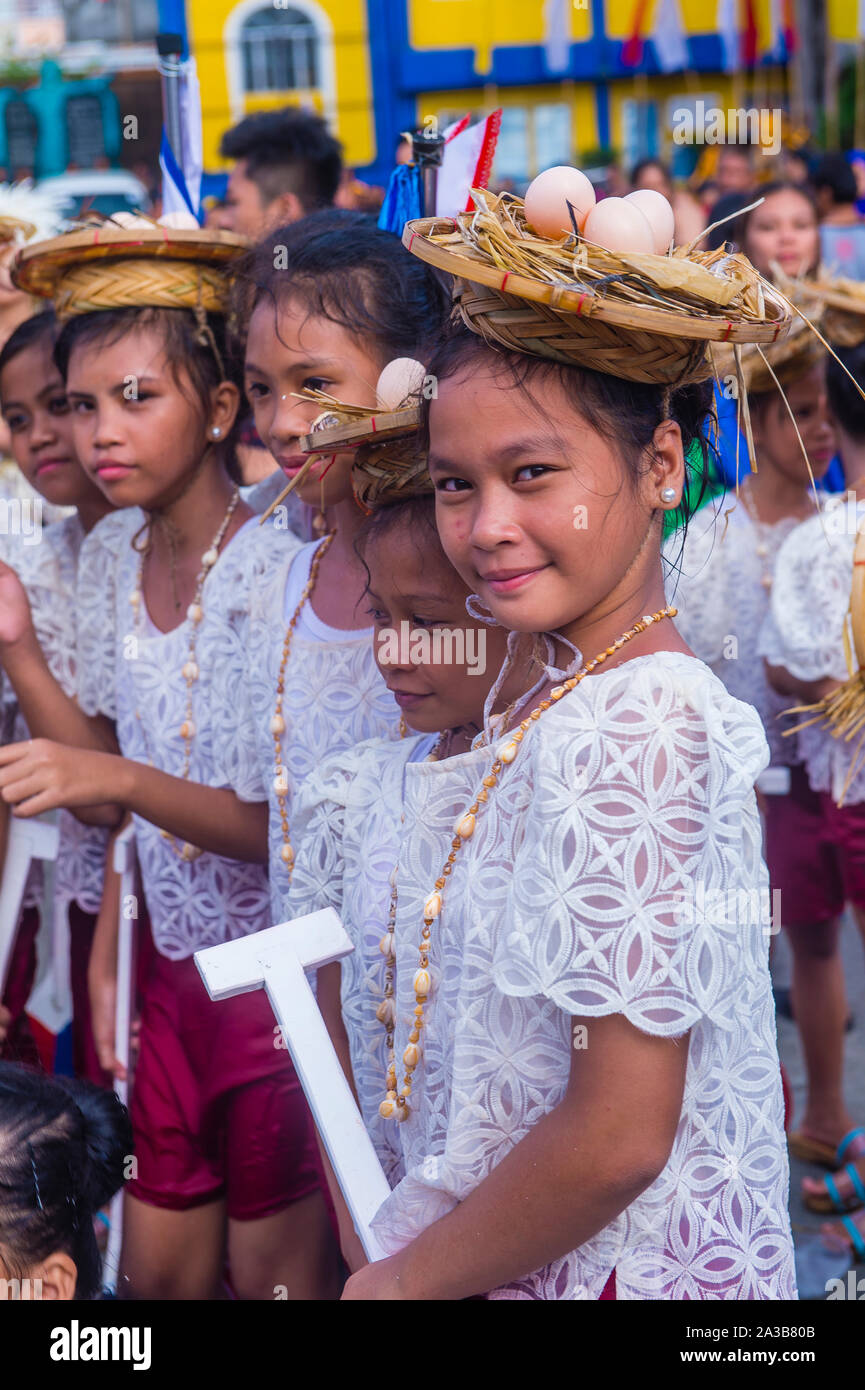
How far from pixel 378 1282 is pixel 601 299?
105 centimetres

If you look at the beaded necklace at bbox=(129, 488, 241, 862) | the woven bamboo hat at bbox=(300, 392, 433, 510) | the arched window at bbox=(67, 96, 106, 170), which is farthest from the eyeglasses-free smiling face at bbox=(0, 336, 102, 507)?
the arched window at bbox=(67, 96, 106, 170)

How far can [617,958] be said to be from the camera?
138 centimetres

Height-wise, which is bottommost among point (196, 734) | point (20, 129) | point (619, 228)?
point (196, 734)

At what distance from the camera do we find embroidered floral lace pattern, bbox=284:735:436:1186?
1.79 m

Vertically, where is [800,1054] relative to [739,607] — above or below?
below

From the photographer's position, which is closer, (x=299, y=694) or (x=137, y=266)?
(x=299, y=694)

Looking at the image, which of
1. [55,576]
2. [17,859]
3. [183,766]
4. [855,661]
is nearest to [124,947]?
[17,859]

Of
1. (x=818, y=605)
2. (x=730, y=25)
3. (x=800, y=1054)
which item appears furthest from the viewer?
(x=730, y=25)

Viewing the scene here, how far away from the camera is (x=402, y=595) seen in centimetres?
177

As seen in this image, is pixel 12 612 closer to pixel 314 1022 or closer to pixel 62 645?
pixel 62 645

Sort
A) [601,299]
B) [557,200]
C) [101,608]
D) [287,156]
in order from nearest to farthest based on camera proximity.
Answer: [601,299] → [557,200] → [101,608] → [287,156]

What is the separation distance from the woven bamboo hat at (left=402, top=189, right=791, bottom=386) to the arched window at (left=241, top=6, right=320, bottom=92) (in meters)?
18.9

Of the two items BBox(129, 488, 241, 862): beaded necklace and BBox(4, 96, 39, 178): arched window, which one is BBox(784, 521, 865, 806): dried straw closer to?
BBox(129, 488, 241, 862): beaded necklace
